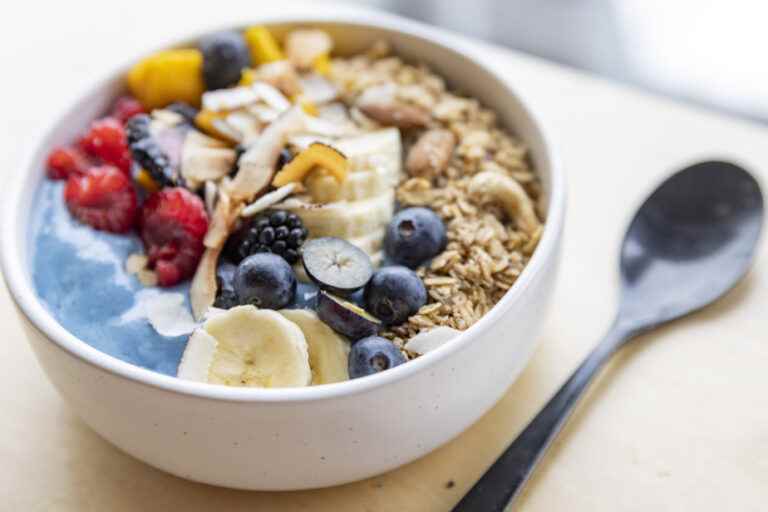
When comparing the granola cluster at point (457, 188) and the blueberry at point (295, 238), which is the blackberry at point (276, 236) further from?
the granola cluster at point (457, 188)

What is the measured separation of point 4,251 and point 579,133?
3.27ft

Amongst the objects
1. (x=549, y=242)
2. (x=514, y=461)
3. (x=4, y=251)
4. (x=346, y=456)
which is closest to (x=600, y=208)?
(x=549, y=242)

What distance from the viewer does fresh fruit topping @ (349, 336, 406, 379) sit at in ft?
3.30

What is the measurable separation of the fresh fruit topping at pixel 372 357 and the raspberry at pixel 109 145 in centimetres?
52

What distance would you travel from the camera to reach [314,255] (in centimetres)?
111

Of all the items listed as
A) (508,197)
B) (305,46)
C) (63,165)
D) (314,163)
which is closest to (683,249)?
(508,197)

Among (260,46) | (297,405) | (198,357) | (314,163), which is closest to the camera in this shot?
(297,405)

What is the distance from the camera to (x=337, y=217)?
120cm

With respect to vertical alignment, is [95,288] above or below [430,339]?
below

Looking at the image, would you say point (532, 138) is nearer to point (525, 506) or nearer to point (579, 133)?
point (579, 133)

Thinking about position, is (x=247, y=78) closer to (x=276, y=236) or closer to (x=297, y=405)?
(x=276, y=236)

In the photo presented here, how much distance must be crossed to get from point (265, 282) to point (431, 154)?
1.16 feet

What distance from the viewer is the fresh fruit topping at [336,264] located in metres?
1.08

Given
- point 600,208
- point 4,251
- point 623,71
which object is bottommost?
point 4,251
